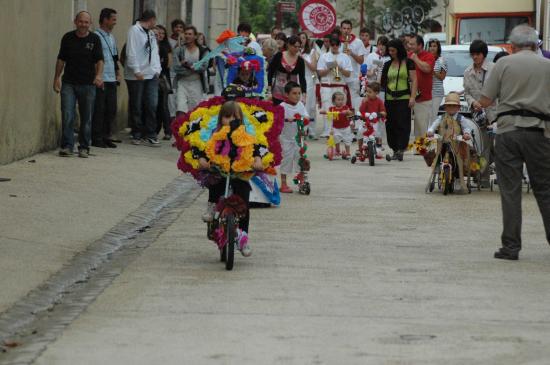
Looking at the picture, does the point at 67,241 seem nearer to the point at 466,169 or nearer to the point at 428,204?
the point at 428,204

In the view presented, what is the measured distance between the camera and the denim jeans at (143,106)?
2339 cm

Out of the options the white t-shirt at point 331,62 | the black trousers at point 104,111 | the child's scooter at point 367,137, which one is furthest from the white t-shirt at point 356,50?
the black trousers at point 104,111

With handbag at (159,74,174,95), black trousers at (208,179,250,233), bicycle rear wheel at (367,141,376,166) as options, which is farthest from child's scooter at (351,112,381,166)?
black trousers at (208,179,250,233)

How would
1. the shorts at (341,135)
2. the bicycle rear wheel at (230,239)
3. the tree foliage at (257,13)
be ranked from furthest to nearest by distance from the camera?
the tree foliage at (257,13)
the shorts at (341,135)
the bicycle rear wheel at (230,239)

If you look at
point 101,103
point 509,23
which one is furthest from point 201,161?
point 509,23

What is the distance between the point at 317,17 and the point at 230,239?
22.3 metres

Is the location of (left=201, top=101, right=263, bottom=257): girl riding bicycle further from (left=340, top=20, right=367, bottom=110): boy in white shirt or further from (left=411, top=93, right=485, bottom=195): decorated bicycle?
(left=340, top=20, right=367, bottom=110): boy in white shirt

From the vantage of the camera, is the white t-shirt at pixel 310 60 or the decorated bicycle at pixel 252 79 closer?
the decorated bicycle at pixel 252 79

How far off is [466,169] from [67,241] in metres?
6.86

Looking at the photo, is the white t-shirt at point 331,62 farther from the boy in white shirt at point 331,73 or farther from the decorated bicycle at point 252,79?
the decorated bicycle at point 252,79

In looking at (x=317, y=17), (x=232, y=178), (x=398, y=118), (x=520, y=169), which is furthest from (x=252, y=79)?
(x=317, y=17)

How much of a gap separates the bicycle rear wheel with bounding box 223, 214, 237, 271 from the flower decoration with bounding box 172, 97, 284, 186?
0.48 m

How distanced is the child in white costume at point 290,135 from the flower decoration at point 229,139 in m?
5.35

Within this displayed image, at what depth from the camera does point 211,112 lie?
12305mm
